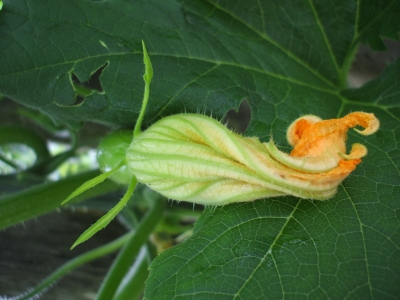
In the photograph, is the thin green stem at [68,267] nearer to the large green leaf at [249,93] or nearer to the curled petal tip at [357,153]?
the large green leaf at [249,93]

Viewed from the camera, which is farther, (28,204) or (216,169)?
(28,204)

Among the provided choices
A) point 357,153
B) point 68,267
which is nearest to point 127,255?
point 68,267

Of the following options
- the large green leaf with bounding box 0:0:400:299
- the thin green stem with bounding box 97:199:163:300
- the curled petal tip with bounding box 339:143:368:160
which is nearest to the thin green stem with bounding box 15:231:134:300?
the thin green stem with bounding box 97:199:163:300

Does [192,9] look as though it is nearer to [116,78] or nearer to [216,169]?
[116,78]

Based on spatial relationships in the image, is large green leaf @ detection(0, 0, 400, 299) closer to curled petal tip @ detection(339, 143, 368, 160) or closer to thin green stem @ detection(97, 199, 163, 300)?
curled petal tip @ detection(339, 143, 368, 160)

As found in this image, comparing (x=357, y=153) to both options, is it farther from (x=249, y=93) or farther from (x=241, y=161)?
(x=249, y=93)

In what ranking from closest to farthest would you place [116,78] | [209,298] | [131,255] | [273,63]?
[209,298]
[116,78]
[273,63]
[131,255]

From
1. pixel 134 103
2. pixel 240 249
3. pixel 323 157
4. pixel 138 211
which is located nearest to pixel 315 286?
pixel 240 249

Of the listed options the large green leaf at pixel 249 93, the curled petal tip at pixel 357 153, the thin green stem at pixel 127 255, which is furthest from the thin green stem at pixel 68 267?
the curled petal tip at pixel 357 153
